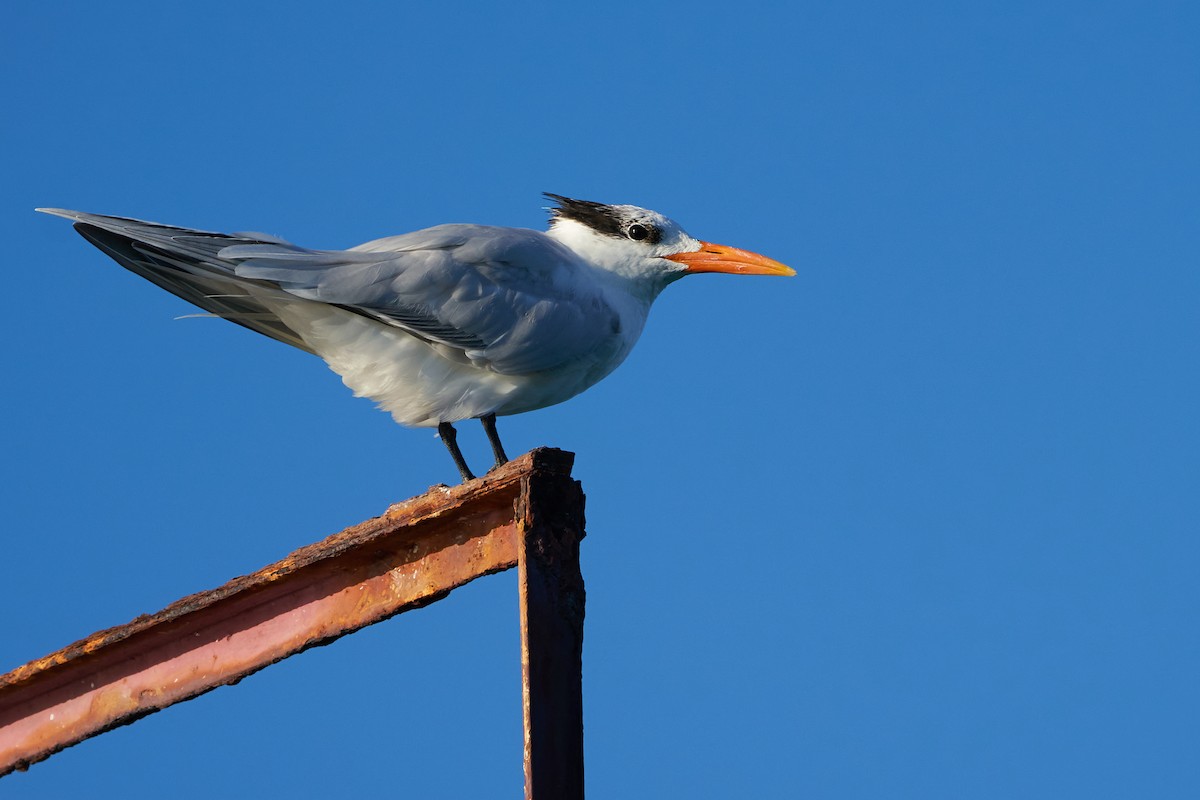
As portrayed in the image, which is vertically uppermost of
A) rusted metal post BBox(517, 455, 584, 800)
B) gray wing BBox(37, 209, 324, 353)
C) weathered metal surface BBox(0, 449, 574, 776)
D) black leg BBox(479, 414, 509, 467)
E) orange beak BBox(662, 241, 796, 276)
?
orange beak BBox(662, 241, 796, 276)

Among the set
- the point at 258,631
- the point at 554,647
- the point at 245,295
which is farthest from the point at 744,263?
the point at 554,647

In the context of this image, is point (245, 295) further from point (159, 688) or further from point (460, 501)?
point (460, 501)

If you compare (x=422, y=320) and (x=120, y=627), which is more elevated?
Result: (x=422, y=320)

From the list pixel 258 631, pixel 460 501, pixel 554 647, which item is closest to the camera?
pixel 554 647

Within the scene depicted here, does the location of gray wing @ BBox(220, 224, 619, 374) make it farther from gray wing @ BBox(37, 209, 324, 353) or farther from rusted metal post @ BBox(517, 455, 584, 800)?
rusted metal post @ BBox(517, 455, 584, 800)

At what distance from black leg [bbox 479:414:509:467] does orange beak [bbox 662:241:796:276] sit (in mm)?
1517

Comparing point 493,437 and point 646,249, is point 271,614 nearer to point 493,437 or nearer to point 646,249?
point 493,437

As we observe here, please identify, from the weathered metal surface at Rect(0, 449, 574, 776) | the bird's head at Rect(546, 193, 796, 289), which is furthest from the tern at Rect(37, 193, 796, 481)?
the weathered metal surface at Rect(0, 449, 574, 776)

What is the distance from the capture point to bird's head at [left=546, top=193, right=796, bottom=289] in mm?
7441

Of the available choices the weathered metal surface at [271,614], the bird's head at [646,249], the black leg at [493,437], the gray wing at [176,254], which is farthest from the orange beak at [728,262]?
the weathered metal surface at [271,614]

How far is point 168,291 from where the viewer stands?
6.02 m

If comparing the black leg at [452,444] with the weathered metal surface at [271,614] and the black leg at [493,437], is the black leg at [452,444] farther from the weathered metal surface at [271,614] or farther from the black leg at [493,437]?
the weathered metal surface at [271,614]

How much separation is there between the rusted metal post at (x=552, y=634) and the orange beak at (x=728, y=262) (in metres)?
3.88

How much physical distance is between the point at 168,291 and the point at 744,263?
2.91 metres
